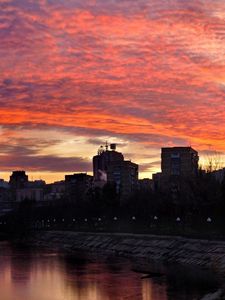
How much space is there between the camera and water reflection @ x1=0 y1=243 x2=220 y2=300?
48312 mm

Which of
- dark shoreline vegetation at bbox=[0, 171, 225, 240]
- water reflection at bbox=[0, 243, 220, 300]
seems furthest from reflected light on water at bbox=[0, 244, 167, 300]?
dark shoreline vegetation at bbox=[0, 171, 225, 240]

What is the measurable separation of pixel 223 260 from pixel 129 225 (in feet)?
192

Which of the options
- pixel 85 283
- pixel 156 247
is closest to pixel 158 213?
pixel 156 247

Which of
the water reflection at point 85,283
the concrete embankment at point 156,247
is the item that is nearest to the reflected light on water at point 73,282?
the water reflection at point 85,283

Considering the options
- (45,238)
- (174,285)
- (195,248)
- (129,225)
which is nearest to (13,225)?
(45,238)

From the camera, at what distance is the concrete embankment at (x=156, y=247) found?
213ft

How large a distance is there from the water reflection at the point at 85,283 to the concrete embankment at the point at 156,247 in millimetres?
5280

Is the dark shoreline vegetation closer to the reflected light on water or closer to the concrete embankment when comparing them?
the concrete embankment

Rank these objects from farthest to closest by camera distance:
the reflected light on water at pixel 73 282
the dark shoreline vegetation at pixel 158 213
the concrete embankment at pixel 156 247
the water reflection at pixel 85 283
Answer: the dark shoreline vegetation at pixel 158 213 < the concrete embankment at pixel 156 247 < the reflected light on water at pixel 73 282 < the water reflection at pixel 85 283

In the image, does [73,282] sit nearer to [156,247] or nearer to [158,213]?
[156,247]

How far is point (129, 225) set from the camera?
11862cm

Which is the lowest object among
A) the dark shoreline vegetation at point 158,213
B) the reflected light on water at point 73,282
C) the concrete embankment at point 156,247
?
the reflected light on water at point 73,282

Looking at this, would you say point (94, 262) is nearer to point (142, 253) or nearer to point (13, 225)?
point (142, 253)

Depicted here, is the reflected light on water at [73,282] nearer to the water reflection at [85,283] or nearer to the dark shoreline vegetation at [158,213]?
the water reflection at [85,283]
